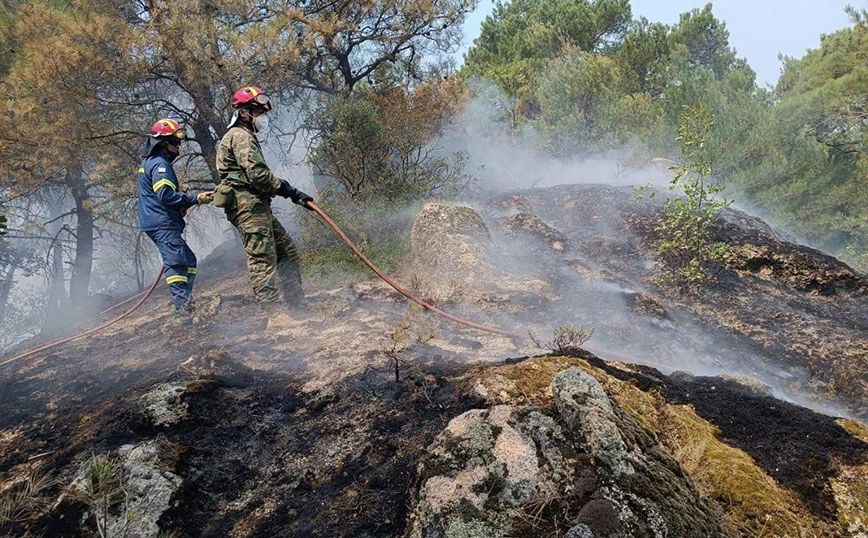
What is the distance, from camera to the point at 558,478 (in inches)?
75.8

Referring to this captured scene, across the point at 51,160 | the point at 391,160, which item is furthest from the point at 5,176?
the point at 391,160

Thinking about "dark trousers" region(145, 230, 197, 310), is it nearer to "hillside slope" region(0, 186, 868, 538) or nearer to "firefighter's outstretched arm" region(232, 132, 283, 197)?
"hillside slope" region(0, 186, 868, 538)

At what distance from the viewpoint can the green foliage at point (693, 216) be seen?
5840 millimetres

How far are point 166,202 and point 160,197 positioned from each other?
0.22 feet

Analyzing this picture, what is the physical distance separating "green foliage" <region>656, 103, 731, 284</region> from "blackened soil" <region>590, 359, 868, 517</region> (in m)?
3.23

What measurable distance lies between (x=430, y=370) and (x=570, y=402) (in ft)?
4.46

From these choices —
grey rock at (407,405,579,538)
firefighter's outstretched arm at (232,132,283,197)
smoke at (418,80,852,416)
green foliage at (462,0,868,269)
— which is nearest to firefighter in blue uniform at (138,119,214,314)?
firefighter's outstretched arm at (232,132,283,197)

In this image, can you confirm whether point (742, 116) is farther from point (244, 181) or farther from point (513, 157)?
point (244, 181)

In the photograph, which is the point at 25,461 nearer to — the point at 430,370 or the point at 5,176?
the point at 430,370

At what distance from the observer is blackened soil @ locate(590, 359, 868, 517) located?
7.54ft

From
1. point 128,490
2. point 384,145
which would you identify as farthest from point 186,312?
point 384,145

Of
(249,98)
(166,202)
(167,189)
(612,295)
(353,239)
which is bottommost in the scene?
(612,295)

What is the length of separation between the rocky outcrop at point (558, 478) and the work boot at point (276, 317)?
2.89 m

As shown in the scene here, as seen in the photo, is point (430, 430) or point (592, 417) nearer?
point (592, 417)
